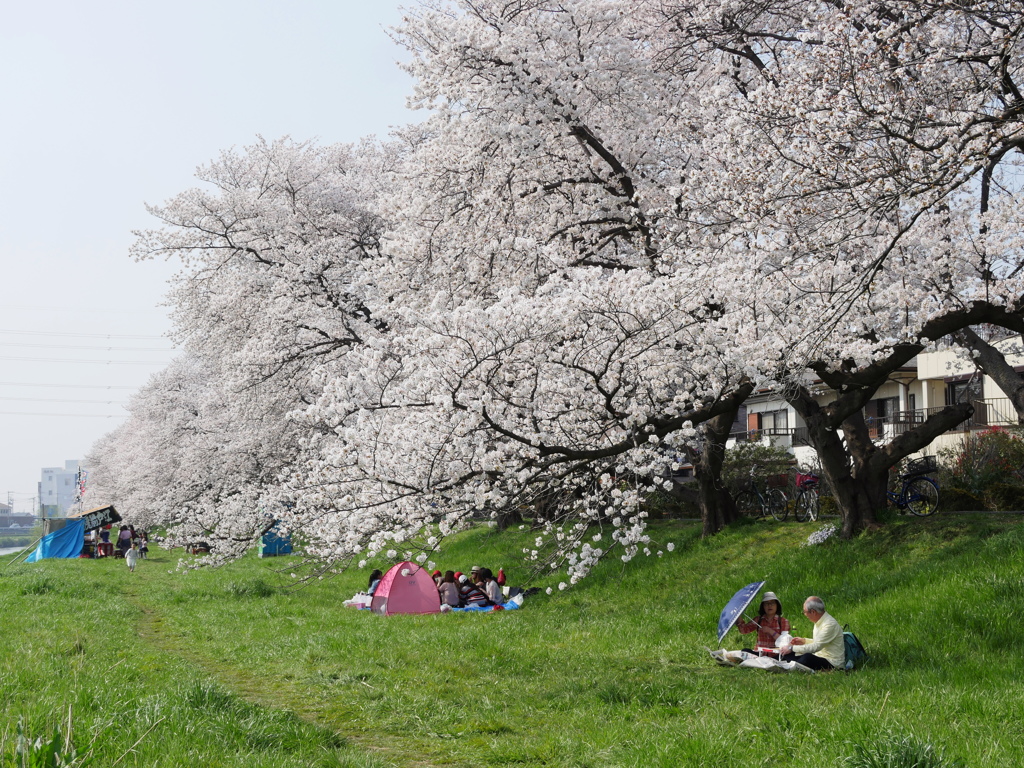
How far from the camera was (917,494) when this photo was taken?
49.0 ft

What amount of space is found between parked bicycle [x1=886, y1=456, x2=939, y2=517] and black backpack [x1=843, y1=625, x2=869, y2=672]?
21.0ft

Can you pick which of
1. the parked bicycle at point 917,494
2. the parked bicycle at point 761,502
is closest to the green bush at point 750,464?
the parked bicycle at point 761,502

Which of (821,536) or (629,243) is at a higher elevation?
(629,243)

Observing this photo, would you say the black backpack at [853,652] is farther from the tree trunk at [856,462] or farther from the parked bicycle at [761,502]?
the parked bicycle at [761,502]

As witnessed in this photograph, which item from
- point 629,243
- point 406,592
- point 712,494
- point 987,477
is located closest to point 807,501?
point 712,494

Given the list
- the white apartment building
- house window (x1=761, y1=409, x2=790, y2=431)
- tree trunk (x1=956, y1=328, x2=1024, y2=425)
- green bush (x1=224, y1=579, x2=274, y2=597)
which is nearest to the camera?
tree trunk (x1=956, y1=328, x2=1024, y2=425)

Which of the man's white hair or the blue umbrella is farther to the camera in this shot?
the blue umbrella

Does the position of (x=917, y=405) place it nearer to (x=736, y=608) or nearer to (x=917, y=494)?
(x=917, y=494)

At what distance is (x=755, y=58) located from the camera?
15.2 metres

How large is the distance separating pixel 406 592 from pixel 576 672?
784 cm

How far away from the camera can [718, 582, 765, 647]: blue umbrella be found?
10.2m

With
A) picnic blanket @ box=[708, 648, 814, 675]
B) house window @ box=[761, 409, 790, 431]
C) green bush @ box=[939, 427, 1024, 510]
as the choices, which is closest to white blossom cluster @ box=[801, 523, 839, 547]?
green bush @ box=[939, 427, 1024, 510]

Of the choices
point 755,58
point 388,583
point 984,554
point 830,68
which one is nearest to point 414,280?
point 388,583

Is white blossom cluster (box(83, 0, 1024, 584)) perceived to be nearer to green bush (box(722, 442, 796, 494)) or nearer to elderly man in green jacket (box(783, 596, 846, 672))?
elderly man in green jacket (box(783, 596, 846, 672))
